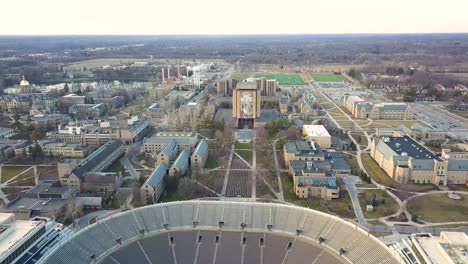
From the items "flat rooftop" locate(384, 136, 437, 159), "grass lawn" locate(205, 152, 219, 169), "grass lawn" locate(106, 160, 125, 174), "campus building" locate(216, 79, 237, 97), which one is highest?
"campus building" locate(216, 79, 237, 97)

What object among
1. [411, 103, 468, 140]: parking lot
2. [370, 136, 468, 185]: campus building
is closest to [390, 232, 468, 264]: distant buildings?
[370, 136, 468, 185]: campus building

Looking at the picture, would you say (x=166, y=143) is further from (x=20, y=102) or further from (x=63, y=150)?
(x=20, y=102)

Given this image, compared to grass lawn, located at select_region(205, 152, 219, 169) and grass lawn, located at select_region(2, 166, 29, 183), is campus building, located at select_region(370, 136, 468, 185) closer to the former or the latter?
grass lawn, located at select_region(205, 152, 219, 169)

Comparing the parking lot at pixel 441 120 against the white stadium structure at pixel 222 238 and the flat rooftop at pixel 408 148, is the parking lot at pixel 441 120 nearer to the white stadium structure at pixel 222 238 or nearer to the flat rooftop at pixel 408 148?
the flat rooftop at pixel 408 148

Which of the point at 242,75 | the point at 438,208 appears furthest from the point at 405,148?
the point at 242,75

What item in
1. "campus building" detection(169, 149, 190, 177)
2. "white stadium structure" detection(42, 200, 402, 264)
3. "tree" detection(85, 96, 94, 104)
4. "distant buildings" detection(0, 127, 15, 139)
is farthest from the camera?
"tree" detection(85, 96, 94, 104)

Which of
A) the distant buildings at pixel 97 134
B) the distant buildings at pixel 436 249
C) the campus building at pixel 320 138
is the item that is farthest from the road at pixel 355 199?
the distant buildings at pixel 97 134
